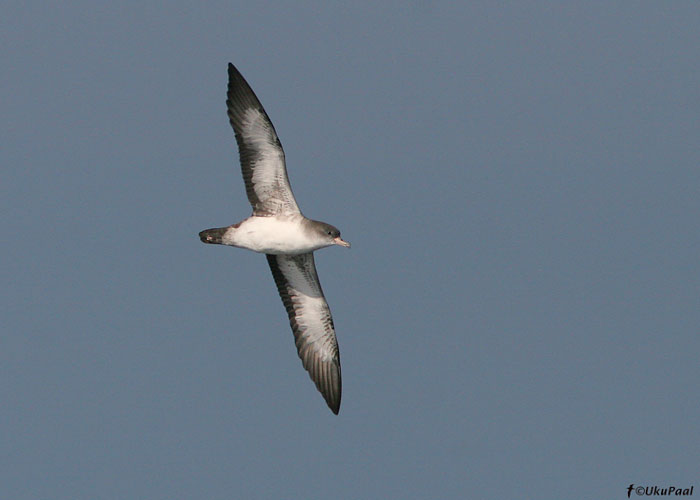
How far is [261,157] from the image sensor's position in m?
19.7

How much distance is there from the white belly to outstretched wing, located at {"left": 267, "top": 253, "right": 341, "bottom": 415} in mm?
1246

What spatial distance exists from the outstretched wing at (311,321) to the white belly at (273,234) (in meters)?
1.25

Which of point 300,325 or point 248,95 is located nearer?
point 248,95

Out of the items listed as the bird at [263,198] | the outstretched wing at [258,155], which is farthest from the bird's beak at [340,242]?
the outstretched wing at [258,155]

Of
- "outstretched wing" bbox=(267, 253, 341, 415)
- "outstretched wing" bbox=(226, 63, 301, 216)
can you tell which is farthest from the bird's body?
"outstretched wing" bbox=(267, 253, 341, 415)

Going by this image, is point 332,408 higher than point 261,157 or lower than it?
lower

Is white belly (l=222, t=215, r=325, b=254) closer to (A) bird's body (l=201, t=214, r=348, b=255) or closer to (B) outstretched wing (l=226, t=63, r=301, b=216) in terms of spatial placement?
(A) bird's body (l=201, t=214, r=348, b=255)

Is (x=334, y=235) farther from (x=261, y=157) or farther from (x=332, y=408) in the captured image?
(x=332, y=408)

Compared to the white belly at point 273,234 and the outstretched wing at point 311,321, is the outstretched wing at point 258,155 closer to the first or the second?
the white belly at point 273,234

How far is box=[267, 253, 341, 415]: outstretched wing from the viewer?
21.1 metres

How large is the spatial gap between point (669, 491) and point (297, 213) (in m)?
9.65

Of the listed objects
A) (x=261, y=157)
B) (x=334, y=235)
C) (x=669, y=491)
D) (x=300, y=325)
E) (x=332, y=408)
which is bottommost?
(x=669, y=491)

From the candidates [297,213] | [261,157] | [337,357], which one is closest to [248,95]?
[261,157]

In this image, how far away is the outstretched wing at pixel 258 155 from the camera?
1958 cm
